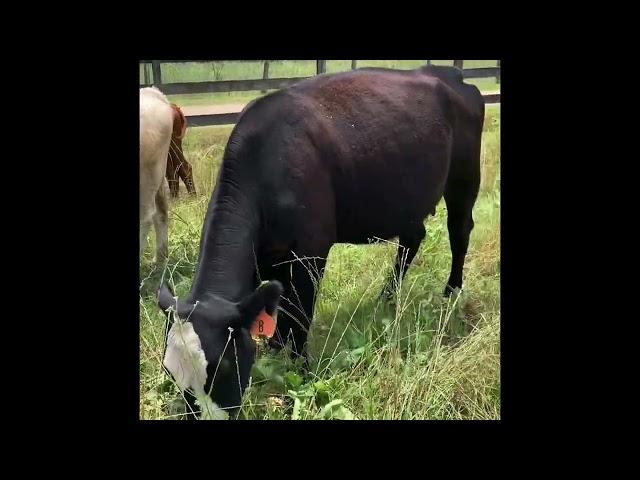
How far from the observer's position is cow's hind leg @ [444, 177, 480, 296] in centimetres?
526

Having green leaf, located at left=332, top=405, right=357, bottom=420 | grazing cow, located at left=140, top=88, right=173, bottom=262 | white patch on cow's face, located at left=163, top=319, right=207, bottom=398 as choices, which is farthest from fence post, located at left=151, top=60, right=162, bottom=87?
green leaf, located at left=332, top=405, right=357, bottom=420

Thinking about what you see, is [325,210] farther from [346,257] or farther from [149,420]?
[149,420]

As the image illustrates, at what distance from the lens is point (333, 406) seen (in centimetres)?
366

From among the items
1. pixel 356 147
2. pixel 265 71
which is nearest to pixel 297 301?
pixel 356 147

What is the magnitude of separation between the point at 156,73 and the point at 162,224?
134 cm

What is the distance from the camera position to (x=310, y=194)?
161 inches

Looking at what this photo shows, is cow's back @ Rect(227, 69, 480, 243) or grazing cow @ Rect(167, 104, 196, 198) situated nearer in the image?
cow's back @ Rect(227, 69, 480, 243)

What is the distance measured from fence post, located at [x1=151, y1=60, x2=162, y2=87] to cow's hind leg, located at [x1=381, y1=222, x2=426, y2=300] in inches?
75.0

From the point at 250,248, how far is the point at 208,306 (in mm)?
500

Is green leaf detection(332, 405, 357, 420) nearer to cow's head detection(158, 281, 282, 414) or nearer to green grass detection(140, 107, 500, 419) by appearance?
green grass detection(140, 107, 500, 419)

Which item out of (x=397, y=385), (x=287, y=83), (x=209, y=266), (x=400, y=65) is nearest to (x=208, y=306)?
(x=209, y=266)

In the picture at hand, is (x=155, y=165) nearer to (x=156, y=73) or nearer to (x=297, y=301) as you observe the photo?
(x=156, y=73)

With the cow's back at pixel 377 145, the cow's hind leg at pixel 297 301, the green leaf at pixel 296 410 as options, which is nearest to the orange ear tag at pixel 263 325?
the green leaf at pixel 296 410

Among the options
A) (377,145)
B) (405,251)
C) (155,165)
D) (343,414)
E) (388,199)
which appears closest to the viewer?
(343,414)
